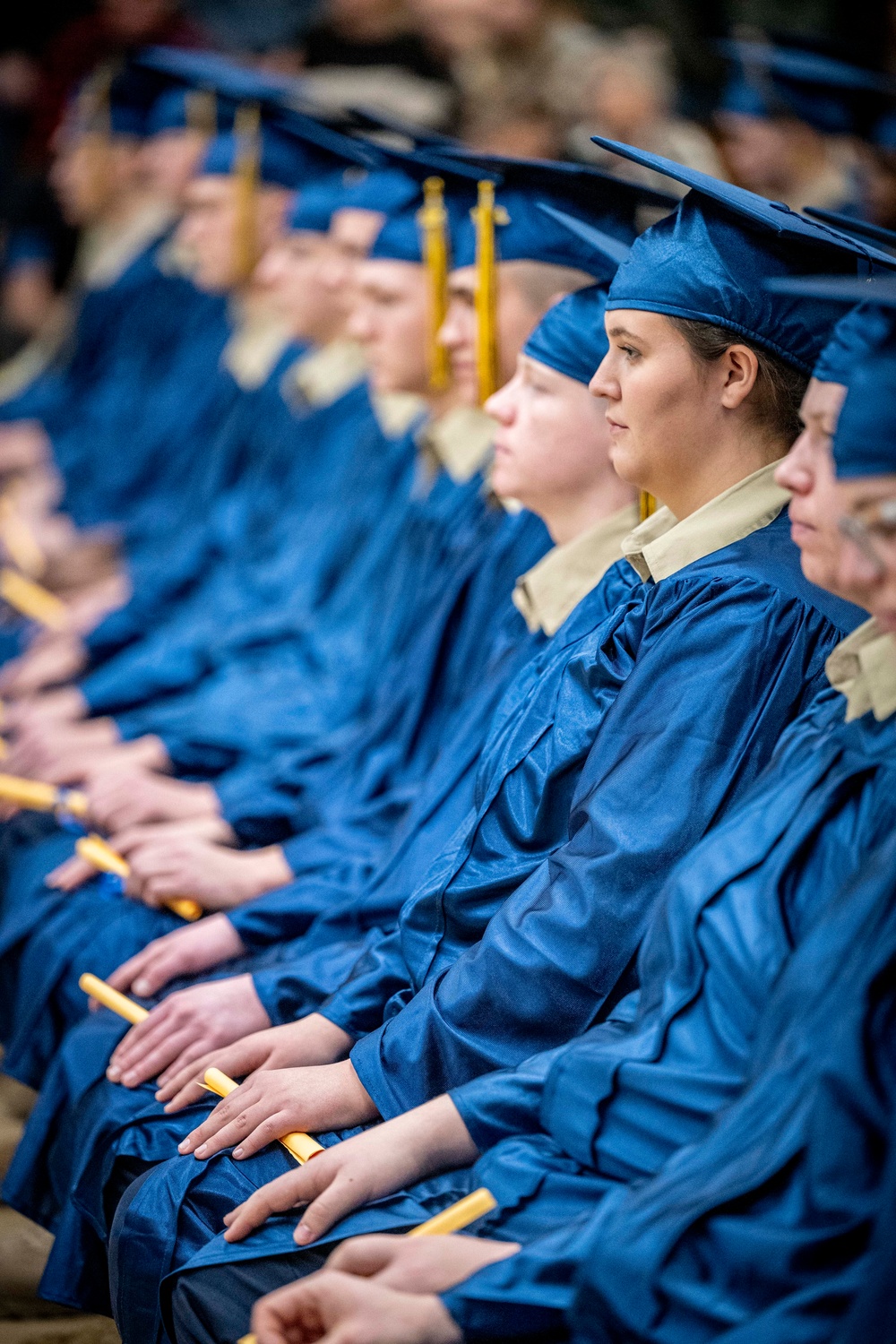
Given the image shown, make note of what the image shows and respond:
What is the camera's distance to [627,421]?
1.60m

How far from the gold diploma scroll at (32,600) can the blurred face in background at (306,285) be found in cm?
100

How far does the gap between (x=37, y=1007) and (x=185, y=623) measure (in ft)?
4.92

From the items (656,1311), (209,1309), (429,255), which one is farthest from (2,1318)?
(429,255)

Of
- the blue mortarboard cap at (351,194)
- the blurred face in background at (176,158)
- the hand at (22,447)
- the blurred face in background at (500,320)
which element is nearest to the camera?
the blurred face in background at (500,320)

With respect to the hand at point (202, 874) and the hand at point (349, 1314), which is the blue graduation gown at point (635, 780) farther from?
the hand at point (202, 874)

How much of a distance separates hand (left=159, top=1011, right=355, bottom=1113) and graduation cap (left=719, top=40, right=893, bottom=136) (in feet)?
9.92

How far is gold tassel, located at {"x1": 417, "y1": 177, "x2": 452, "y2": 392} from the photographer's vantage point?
2570mm

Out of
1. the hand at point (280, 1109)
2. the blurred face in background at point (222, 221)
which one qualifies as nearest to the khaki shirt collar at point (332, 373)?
the blurred face in background at point (222, 221)

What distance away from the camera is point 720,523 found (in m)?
1.59

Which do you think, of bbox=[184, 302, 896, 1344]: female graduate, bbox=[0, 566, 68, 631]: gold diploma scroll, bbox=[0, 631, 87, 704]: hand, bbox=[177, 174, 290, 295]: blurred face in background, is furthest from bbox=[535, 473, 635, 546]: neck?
bbox=[177, 174, 290, 295]: blurred face in background

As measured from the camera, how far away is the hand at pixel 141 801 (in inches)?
95.4

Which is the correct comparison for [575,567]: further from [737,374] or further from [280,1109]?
[280,1109]

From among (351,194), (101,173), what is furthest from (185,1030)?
(101,173)

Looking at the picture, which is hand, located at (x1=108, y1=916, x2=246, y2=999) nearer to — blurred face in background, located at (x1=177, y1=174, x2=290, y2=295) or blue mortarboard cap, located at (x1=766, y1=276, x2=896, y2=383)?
blue mortarboard cap, located at (x1=766, y1=276, x2=896, y2=383)
